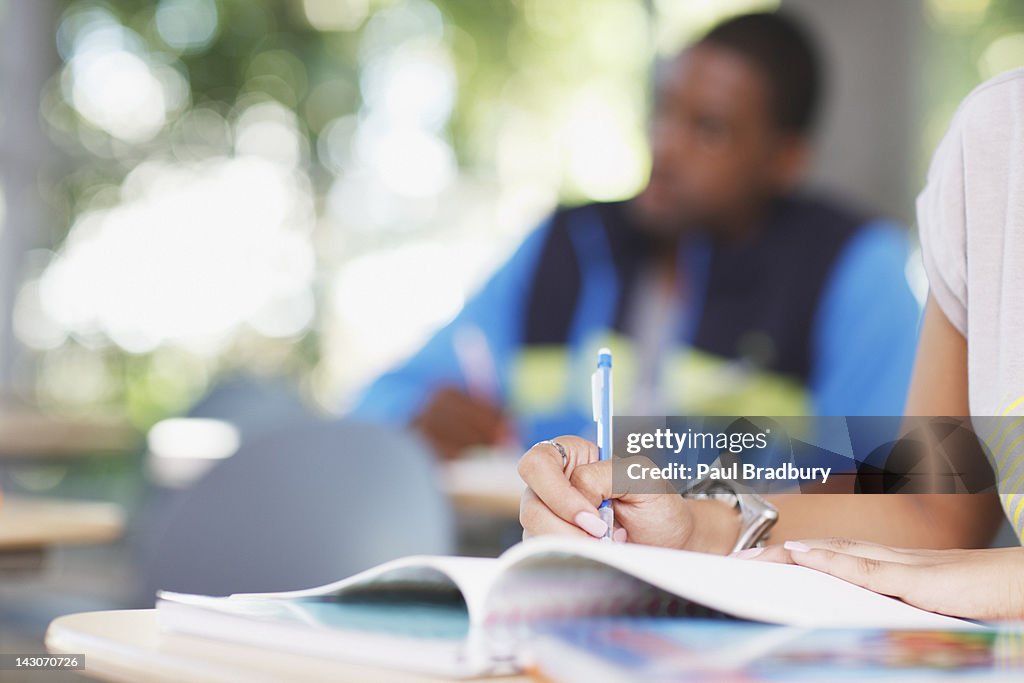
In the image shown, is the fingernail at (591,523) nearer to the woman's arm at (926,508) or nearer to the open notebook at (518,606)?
the open notebook at (518,606)

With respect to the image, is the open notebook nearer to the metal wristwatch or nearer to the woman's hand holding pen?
the woman's hand holding pen

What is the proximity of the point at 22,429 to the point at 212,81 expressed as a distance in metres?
2.51

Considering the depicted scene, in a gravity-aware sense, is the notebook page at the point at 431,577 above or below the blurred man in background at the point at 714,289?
below

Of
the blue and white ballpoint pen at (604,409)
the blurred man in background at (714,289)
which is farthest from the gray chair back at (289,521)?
the blurred man in background at (714,289)

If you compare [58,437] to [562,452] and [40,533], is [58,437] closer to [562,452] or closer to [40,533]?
[40,533]

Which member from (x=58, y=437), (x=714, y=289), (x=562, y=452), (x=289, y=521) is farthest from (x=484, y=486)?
(x=58, y=437)

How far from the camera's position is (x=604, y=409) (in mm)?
700

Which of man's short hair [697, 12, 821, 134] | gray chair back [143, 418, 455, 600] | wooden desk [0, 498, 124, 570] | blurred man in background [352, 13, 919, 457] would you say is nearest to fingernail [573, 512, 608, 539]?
gray chair back [143, 418, 455, 600]

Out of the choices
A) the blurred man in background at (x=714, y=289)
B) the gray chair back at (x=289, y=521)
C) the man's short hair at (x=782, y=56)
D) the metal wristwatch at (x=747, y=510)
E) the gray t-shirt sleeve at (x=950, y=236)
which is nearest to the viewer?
the metal wristwatch at (x=747, y=510)

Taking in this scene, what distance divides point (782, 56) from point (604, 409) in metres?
2.31

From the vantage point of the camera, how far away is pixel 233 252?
5.07 metres

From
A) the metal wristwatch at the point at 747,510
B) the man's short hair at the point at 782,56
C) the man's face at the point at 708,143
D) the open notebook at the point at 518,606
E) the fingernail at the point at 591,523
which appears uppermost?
the man's short hair at the point at 782,56

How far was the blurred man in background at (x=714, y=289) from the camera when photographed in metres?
2.67

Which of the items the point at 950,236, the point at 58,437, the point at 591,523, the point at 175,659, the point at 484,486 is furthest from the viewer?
the point at 58,437
